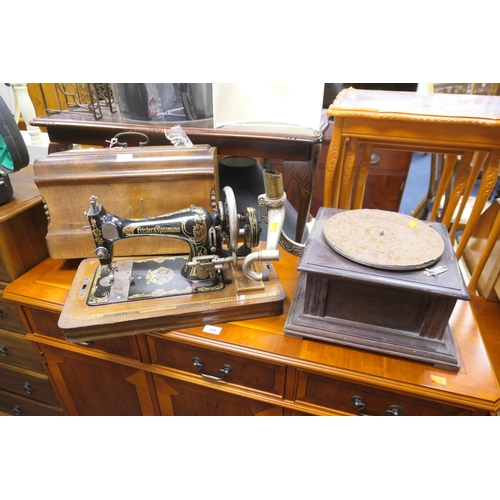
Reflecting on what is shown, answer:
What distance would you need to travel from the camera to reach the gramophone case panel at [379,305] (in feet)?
2.64

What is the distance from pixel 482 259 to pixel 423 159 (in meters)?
3.49

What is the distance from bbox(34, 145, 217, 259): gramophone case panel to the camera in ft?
3.61

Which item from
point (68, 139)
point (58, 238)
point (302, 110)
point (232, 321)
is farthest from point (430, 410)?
point (68, 139)

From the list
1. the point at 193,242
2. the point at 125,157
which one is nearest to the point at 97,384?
the point at 193,242

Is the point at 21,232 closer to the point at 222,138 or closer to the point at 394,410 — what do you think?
the point at 222,138

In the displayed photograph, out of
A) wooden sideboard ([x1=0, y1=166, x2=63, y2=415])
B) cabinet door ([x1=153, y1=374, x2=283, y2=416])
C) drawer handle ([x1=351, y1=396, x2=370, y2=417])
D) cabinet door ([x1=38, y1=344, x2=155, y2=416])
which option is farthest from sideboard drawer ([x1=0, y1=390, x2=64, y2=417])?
drawer handle ([x1=351, y1=396, x2=370, y2=417])

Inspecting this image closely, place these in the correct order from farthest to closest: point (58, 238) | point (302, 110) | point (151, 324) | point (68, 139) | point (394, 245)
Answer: point (68, 139), point (302, 110), point (58, 238), point (151, 324), point (394, 245)

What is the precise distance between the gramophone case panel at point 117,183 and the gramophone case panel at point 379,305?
45 cm

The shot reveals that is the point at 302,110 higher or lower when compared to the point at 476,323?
higher

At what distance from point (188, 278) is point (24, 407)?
1132 mm

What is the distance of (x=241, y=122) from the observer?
4.39 ft

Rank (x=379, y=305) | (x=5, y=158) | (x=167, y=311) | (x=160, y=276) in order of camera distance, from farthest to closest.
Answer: (x=5, y=158), (x=160, y=276), (x=167, y=311), (x=379, y=305)

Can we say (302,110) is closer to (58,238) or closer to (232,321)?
(232,321)

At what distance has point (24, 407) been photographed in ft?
5.17
